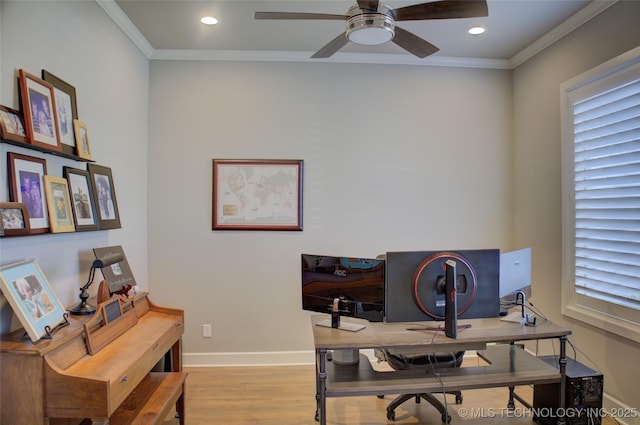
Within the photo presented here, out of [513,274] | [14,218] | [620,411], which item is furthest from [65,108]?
[620,411]

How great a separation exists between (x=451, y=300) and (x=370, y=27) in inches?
61.5

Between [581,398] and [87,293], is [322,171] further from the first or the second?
[581,398]

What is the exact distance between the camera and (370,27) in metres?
1.96

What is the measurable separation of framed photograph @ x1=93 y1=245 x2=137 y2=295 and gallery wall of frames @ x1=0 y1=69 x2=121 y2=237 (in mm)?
173

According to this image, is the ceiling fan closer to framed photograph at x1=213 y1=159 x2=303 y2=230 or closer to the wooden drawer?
framed photograph at x1=213 y1=159 x2=303 y2=230

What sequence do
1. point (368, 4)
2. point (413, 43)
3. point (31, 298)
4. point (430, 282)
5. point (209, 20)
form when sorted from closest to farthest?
point (31, 298), point (368, 4), point (430, 282), point (413, 43), point (209, 20)

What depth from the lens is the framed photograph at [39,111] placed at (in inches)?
73.3

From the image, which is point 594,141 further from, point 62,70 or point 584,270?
point 62,70

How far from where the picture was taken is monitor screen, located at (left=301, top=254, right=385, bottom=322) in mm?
2152

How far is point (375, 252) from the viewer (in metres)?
3.66

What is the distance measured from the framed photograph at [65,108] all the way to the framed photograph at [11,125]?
31cm

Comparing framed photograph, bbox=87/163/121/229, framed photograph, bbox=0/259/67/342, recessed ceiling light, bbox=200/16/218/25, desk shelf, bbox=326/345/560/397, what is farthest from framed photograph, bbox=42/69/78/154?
desk shelf, bbox=326/345/560/397

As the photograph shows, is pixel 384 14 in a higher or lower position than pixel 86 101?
higher

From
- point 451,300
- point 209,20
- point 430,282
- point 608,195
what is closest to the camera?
point 451,300
